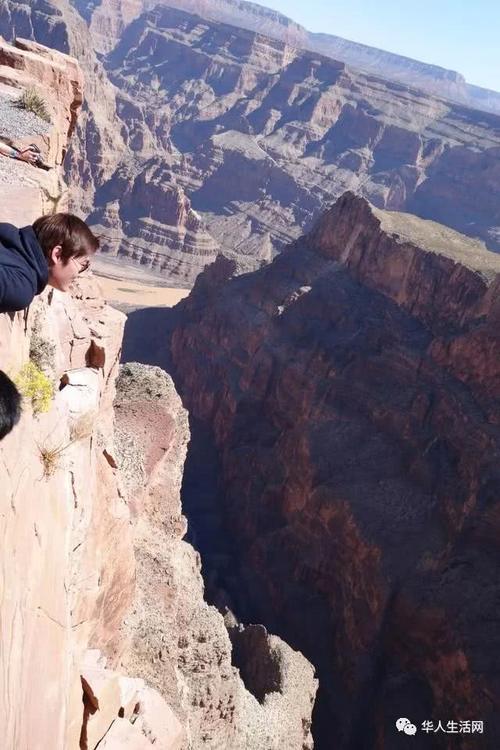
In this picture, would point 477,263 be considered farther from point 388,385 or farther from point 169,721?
point 169,721

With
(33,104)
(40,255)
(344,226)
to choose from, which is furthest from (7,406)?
(344,226)

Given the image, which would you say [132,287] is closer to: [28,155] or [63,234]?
[28,155]

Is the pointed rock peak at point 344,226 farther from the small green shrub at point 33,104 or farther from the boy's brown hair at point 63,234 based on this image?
the boy's brown hair at point 63,234

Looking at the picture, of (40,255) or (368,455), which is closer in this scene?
(40,255)

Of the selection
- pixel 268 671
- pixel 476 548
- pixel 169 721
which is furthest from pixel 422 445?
pixel 169 721

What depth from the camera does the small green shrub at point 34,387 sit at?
694 centimetres

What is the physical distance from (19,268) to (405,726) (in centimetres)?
2554

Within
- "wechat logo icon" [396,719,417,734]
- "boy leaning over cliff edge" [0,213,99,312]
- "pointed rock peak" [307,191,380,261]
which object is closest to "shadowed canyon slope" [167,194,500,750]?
"pointed rock peak" [307,191,380,261]

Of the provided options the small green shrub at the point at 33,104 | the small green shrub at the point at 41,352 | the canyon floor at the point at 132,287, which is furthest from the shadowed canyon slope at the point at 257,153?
the small green shrub at the point at 41,352

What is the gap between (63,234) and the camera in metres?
5.97

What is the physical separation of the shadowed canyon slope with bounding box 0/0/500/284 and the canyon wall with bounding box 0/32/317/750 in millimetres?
62929

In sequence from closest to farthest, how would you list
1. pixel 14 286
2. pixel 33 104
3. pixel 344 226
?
pixel 14 286, pixel 33 104, pixel 344 226

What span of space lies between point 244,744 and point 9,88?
63.5 ft

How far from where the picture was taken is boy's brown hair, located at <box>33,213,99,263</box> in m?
5.95
